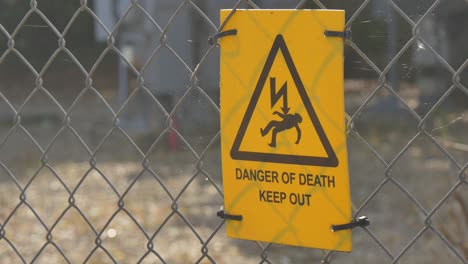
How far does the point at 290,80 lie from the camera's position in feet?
6.04

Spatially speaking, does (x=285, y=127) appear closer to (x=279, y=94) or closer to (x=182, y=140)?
(x=279, y=94)

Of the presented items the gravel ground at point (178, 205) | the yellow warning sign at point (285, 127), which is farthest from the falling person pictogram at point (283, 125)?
the gravel ground at point (178, 205)

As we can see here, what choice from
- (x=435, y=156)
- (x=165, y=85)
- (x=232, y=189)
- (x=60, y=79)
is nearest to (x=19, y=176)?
(x=60, y=79)

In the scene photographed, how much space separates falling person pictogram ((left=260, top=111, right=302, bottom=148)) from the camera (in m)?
1.85

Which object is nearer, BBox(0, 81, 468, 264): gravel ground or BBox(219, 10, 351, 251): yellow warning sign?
BBox(219, 10, 351, 251): yellow warning sign

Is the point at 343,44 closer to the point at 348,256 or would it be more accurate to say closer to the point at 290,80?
the point at 290,80

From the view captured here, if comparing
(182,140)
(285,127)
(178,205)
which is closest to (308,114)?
(285,127)

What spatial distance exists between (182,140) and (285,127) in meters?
0.29

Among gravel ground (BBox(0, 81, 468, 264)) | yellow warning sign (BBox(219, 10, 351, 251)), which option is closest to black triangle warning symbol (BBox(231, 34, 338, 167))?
yellow warning sign (BBox(219, 10, 351, 251))

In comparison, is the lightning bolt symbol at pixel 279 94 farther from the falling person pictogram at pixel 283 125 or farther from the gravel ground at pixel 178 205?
the gravel ground at pixel 178 205

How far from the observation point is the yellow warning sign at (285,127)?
1.81 m

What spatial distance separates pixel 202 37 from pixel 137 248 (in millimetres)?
3066

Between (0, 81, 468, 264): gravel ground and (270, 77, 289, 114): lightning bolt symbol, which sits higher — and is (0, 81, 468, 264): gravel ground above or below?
below

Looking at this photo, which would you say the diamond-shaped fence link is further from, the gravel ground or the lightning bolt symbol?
the lightning bolt symbol
